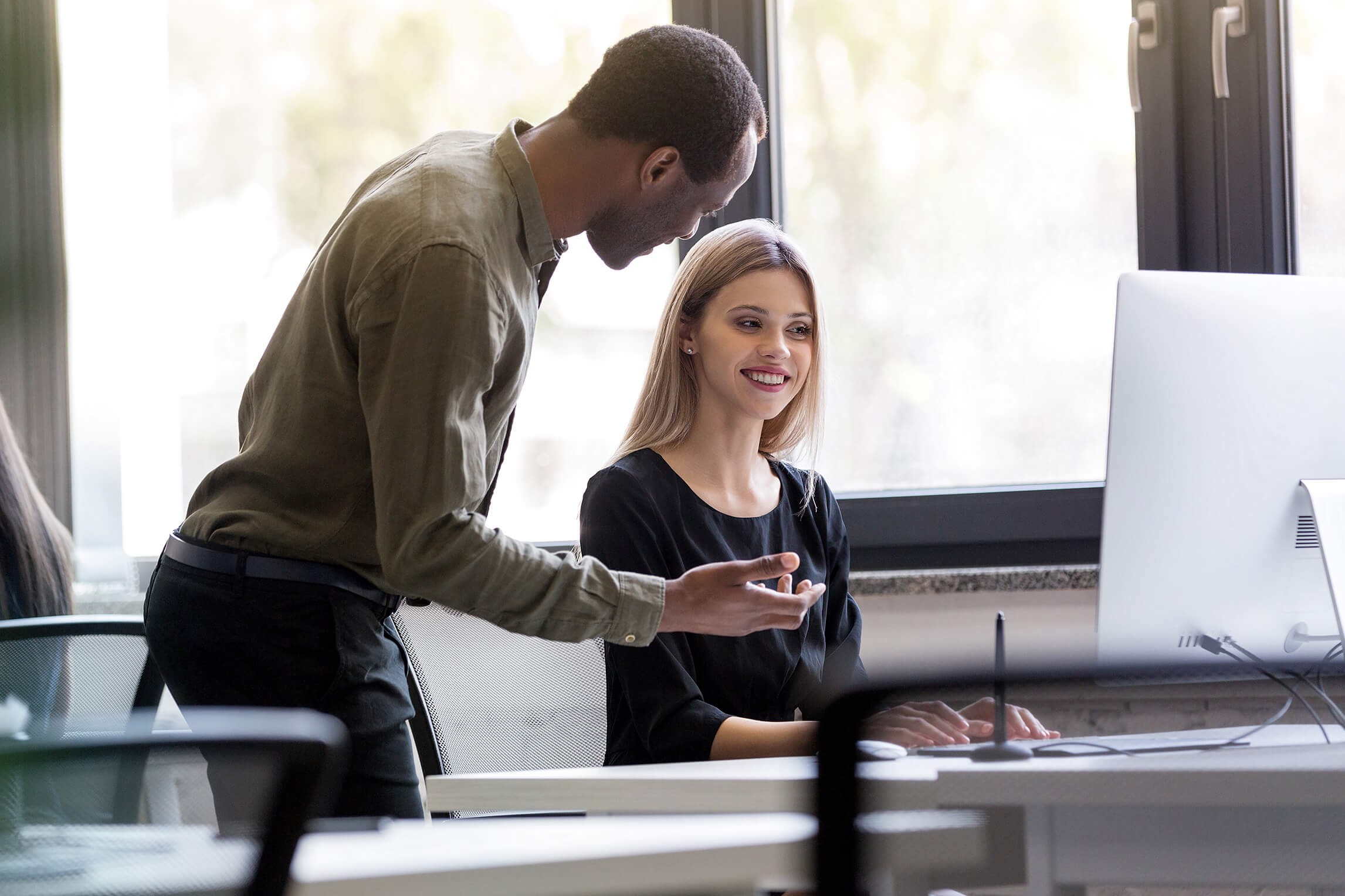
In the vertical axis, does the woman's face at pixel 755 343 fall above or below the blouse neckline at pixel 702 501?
above

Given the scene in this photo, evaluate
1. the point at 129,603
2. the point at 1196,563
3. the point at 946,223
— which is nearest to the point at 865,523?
the point at 946,223

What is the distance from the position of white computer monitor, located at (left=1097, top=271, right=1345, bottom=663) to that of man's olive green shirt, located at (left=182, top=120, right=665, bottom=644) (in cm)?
47

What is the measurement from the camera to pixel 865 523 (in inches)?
88.0

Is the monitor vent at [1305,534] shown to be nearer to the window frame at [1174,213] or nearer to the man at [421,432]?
the man at [421,432]

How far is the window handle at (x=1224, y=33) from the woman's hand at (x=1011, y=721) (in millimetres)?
1988

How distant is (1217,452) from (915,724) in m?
0.81

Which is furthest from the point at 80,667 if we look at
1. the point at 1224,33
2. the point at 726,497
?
the point at 1224,33

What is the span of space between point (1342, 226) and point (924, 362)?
767mm

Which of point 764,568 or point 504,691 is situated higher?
point 764,568

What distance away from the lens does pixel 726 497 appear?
1700mm

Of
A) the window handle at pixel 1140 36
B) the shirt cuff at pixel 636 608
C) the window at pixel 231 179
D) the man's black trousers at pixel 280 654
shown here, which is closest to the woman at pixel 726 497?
the shirt cuff at pixel 636 608

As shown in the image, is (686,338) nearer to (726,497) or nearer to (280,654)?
(726,497)

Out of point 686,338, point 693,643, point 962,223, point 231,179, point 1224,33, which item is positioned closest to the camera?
point 693,643

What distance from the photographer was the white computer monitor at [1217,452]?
1138 millimetres
